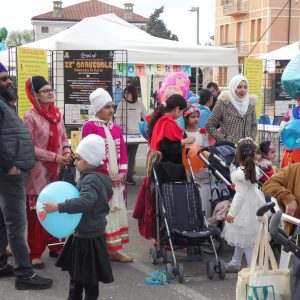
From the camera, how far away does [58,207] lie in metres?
3.54

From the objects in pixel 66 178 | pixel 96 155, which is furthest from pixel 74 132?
pixel 96 155

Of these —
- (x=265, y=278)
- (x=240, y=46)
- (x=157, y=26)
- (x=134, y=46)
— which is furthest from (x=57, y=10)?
(x=265, y=278)

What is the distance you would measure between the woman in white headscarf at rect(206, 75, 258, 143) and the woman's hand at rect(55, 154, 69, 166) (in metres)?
1.84

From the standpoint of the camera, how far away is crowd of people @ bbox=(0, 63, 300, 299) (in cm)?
375

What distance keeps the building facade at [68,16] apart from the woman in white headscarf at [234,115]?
69.9 metres

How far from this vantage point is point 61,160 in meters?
5.15

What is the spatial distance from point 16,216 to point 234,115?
2.79 metres

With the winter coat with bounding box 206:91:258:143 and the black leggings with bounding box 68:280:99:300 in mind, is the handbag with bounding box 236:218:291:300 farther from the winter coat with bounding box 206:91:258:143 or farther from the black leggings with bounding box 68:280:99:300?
the winter coat with bounding box 206:91:258:143

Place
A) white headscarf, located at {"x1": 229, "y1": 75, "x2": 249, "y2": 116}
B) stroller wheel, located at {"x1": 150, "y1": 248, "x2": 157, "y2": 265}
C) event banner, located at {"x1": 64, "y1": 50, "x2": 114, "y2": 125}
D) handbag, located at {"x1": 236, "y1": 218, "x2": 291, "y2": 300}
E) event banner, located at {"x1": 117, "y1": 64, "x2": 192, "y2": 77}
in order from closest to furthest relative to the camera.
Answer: handbag, located at {"x1": 236, "y1": 218, "x2": 291, "y2": 300} → stroller wheel, located at {"x1": 150, "y1": 248, "x2": 157, "y2": 265} → white headscarf, located at {"x1": 229, "y1": 75, "x2": 249, "y2": 116} → event banner, located at {"x1": 64, "y1": 50, "x2": 114, "y2": 125} → event banner, located at {"x1": 117, "y1": 64, "x2": 192, "y2": 77}

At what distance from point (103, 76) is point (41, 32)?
256 feet

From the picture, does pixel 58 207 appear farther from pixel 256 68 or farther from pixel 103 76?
pixel 256 68

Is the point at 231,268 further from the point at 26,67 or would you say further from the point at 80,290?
the point at 26,67

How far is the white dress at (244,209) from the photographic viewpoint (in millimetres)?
4879

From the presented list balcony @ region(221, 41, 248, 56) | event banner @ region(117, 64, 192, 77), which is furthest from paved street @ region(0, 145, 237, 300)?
balcony @ region(221, 41, 248, 56)
